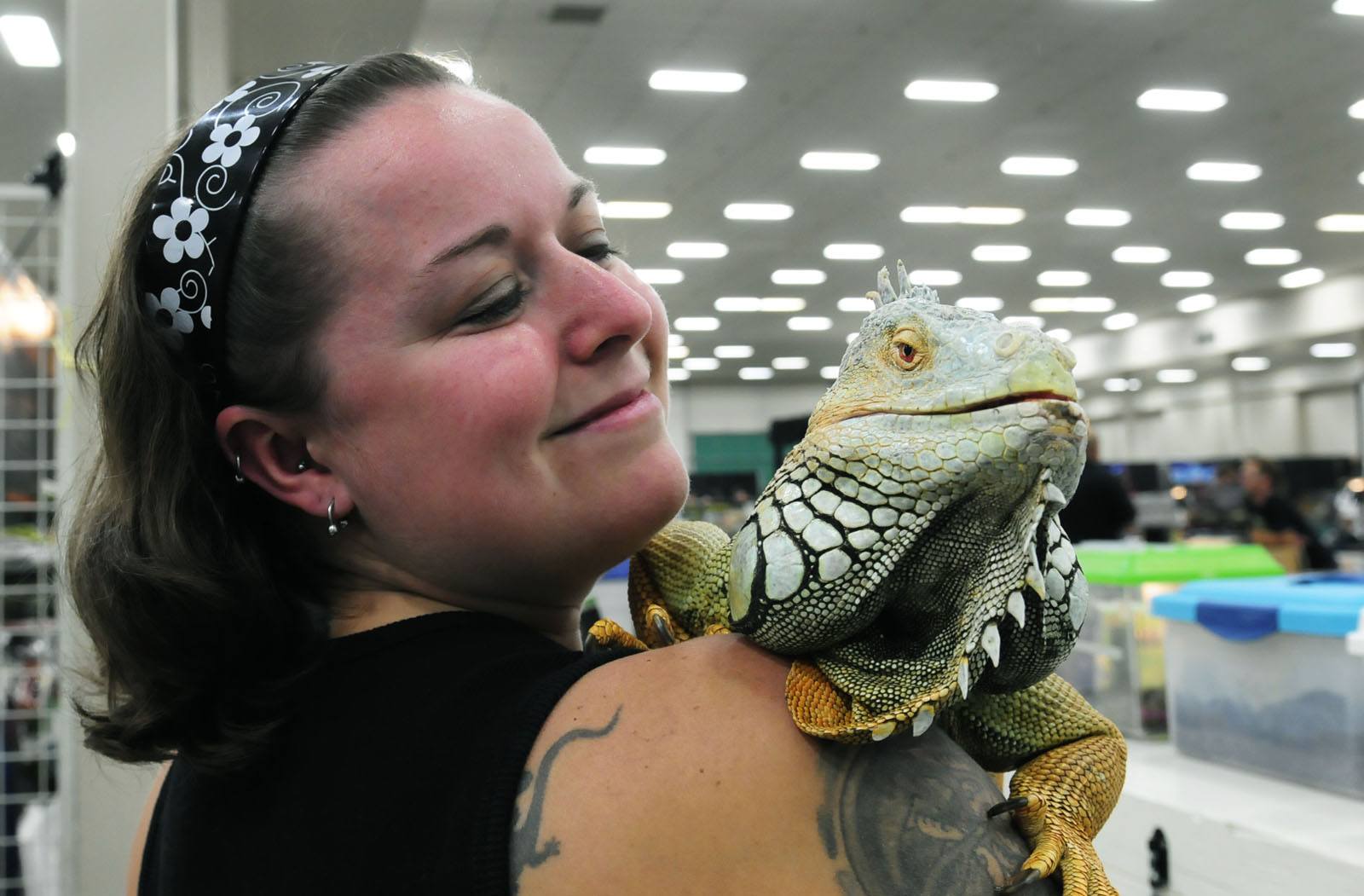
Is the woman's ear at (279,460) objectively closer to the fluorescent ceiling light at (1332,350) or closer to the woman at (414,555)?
the woman at (414,555)

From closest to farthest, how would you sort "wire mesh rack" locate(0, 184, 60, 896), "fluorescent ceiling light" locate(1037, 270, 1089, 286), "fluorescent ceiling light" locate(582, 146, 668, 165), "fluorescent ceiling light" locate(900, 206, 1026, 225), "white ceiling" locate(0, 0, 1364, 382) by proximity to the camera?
"wire mesh rack" locate(0, 184, 60, 896)
"white ceiling" locate(0, 0, 1364, 382)
"fluorescent ceiling light" locate(582, 146, 668, 165)
"fluorescent ceiling light" locate(900, 206, 1026, 225)
"fluorescent ceiling light" locate(1037, 270, 1089, 286)

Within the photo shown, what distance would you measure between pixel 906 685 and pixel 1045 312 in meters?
15.6

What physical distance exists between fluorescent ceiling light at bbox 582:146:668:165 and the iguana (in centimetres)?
774

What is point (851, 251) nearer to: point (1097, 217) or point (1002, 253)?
point (1002, 253)

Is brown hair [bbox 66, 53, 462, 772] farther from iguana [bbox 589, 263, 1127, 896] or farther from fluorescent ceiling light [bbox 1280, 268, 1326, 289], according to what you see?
fluorescent ceiling light [bbox 1280, 268, 1326, 289]

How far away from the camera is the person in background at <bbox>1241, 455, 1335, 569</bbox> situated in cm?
588

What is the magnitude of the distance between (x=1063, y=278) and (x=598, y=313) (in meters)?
13.5

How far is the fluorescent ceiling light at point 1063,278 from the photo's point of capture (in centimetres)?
1285

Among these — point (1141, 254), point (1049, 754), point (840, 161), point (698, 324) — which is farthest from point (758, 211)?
point (1049, 754)

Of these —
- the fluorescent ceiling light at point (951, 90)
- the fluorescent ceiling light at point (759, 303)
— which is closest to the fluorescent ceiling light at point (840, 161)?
the fluorescent ceiling light at point (951, 90)

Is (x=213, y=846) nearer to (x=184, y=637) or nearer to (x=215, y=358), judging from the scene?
(x=184, y=637)

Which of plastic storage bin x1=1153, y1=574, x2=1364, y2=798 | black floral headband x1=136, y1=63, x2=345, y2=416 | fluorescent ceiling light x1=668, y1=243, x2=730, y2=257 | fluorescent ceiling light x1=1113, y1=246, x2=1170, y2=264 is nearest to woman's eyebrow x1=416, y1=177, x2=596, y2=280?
black floral headband x1=136, y1=63, x2=345, y2=416

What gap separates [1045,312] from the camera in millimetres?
15203

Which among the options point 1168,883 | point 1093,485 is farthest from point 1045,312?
point 1168,883
